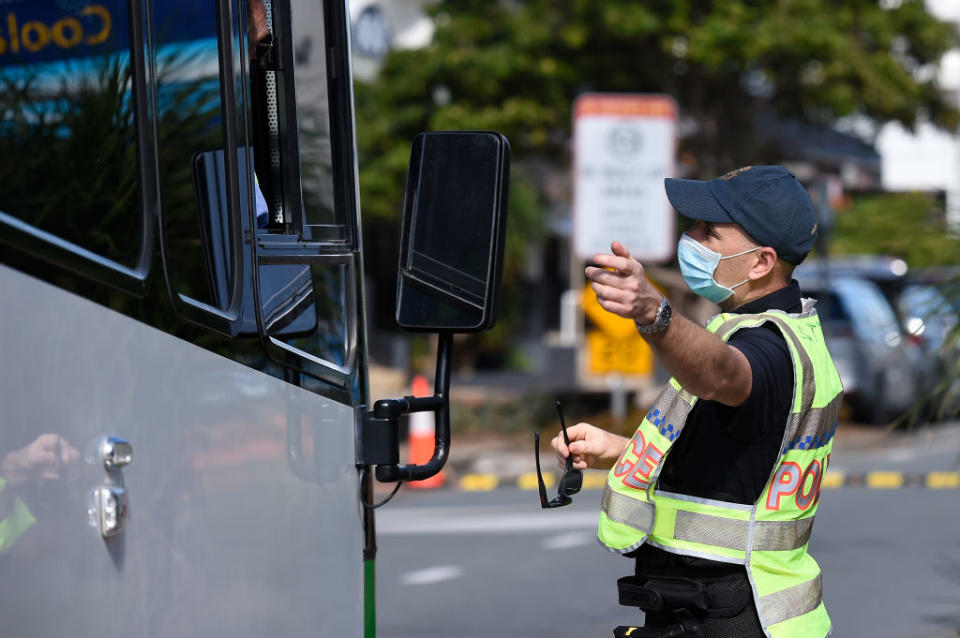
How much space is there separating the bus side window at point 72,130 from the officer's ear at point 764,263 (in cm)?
124

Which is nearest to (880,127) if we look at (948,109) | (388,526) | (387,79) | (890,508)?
(948,109)

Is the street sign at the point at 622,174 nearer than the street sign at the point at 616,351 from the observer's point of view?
Yes

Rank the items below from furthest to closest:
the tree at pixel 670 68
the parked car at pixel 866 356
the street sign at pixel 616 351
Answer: the parked car at pixel 866 356 → the tree at pixel 670 68 → the street sign at pixel 616 351

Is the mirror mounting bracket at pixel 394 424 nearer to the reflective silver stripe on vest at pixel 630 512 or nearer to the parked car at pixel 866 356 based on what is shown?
the reflective silver stripe on vest at pixel 630 512

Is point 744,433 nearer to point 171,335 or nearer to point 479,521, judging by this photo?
point 171,335

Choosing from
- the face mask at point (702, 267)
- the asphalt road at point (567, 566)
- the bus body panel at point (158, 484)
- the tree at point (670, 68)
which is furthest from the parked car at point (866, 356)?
the bus body panel at point (158, 484)

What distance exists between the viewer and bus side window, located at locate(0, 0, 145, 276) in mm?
2201

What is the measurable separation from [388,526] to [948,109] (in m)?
9.39

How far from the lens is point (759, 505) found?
2805 mm

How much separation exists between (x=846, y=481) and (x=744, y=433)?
10.5m

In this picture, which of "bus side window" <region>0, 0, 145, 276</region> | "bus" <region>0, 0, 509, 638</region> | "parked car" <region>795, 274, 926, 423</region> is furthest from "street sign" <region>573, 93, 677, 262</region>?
"bus side window" <region>0, 0, 145, 276</region>

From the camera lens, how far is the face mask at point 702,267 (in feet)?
9.45

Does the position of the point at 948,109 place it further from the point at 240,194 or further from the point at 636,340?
the point at 240,194

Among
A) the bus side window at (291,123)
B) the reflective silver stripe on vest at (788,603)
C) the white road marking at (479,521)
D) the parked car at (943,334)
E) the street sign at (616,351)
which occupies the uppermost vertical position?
the bus side window at (291,123)
